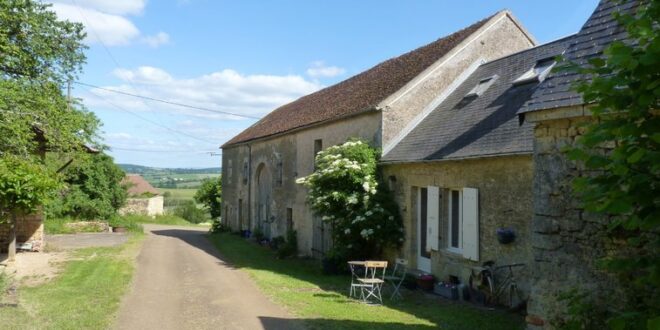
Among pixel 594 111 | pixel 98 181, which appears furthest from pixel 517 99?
pixel 98 181

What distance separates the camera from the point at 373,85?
1869 centimetres

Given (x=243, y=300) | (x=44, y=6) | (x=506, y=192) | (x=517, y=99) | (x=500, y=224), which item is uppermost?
(x=44, y=6)

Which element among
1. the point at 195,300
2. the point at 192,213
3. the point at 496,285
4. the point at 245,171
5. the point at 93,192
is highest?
the point at 245,171

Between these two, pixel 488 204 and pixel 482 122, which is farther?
pixel 482 122

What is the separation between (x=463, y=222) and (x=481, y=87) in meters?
4.76

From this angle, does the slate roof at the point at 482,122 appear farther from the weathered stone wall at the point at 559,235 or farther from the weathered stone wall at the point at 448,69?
the weathered stone wall at the point at 559,235

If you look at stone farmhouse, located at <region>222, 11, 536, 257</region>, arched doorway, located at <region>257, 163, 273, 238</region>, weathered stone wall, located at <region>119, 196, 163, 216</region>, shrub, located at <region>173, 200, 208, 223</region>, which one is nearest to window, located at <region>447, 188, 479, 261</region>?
stone farmhouse, located at <region>222, 11, 536, 257</region>

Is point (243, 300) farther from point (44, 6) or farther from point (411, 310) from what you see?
point (44, 6)

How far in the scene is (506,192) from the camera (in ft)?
33.6

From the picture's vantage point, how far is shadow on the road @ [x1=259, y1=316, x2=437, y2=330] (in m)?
8.45

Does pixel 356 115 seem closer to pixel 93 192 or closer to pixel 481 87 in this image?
pixel 481 87

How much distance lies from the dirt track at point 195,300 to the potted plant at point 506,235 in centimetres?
431

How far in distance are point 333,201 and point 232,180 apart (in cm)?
1892

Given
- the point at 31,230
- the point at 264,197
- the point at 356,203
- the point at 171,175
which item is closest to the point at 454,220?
the point at 356,203
